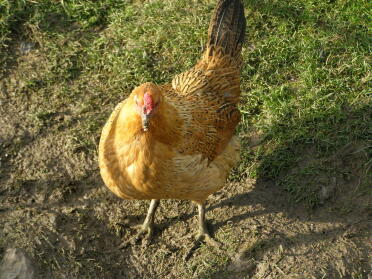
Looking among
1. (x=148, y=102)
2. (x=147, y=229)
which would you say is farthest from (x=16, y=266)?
(x=148, y=102)

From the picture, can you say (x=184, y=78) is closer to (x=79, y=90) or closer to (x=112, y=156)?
(x=112, y=156)

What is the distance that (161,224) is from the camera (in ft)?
17.2

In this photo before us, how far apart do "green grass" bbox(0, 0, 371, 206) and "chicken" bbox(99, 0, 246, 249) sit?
2.43 ft

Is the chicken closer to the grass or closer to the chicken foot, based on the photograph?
the chicken foot

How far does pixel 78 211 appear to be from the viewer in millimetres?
5129

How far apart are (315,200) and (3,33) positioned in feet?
13.6

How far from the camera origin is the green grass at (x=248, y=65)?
5.57m

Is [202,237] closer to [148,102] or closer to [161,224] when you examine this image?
[161,224]

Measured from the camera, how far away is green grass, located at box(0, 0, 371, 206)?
5.57 metres

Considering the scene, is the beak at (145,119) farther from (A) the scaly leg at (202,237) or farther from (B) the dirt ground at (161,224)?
(B) the dirt ground at (161,224)

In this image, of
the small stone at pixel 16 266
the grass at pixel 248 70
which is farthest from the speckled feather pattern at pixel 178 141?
the small stone at pixel 16 266

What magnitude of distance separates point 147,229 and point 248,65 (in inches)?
92.5

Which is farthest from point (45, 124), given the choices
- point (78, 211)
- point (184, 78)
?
point (184, 78)

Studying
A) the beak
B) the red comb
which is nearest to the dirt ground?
the beak
